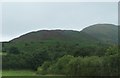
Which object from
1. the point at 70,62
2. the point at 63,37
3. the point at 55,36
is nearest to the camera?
the point at 70,62

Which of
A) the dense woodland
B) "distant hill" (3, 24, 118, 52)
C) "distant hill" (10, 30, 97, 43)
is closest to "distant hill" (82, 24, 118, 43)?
"distant hill" (3, 24, 118, 52)

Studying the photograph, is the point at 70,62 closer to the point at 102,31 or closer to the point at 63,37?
the point at 63,37

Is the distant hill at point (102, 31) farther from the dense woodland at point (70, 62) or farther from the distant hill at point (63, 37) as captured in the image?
the dense woodland at point (70, 62)

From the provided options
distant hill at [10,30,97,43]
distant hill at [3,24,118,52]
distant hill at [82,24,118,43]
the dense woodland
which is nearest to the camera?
the dense woodland

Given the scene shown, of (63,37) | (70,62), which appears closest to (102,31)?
(63,37)

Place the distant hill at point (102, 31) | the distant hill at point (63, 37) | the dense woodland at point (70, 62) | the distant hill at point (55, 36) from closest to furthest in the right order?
the dense woodland at point (70, 62) → the distant hill at point (63, 37) → the distant hill at point (55, 36) → the distant hill at point (102, 31)

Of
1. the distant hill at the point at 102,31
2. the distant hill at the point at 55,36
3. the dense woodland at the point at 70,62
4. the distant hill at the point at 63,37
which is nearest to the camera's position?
the dense woodland at the point at 70,62

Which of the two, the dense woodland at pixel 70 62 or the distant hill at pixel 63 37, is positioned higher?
the distant hill at pixel 63 37

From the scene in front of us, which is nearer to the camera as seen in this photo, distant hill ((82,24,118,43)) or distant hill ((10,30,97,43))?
distant hill ((10,30,97,43))

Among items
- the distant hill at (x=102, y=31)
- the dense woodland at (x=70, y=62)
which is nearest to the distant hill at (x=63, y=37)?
the distant hill at (x=102, y=31)

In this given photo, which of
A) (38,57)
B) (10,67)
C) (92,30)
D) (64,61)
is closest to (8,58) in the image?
(10,67)

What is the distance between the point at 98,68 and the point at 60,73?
30.5 ft

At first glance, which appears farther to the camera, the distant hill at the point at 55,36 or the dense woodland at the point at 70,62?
the distant hill at the point at 55,36

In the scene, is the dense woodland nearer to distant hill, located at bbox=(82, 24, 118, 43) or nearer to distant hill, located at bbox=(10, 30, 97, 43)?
distant hill, located at bbox=(10, 30, 97, 43)
